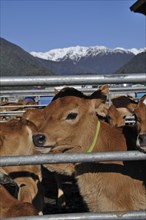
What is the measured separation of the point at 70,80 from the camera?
3119 mm

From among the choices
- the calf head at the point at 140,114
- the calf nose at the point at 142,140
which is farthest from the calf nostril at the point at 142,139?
the calf head at the point at 140,114

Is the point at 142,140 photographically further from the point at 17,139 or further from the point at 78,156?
the point at 17,139

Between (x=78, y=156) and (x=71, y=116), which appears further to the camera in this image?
(x=71, y=116)

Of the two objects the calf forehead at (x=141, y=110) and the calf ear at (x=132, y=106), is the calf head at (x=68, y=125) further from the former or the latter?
the calf ear at (x=132, y=106)

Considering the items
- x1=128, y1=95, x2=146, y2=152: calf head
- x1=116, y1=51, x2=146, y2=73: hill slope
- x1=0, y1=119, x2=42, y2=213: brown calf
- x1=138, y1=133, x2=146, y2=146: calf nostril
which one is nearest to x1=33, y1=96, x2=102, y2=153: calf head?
x1=128, y1=95, x2=146, y2=152: calf head

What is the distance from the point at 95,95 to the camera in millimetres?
4684

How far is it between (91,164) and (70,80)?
5.86ft

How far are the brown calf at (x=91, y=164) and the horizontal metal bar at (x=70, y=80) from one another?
1308 millimetres

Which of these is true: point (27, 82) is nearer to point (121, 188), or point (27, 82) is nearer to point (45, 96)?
point (121, 188)

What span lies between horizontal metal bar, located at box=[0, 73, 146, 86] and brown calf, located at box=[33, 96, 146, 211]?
131 cm

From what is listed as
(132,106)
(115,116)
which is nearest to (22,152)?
(132,106)

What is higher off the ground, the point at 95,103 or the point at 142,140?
the point at 95,103

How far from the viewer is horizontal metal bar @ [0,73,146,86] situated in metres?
3.10

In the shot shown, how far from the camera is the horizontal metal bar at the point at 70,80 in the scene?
3.10 metres
